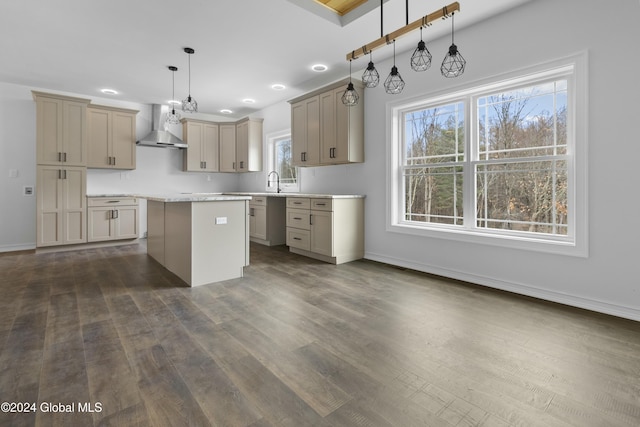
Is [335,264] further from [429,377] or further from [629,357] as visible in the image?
[629,357]

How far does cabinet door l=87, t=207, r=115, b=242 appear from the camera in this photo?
5.26 metres

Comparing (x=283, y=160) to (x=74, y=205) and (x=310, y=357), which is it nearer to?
(x=74, y=205)

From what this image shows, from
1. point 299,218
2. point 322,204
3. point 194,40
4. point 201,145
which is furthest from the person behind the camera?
point 201,145

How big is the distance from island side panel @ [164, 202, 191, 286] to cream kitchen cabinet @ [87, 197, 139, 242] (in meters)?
2.23

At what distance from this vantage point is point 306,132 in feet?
16.3

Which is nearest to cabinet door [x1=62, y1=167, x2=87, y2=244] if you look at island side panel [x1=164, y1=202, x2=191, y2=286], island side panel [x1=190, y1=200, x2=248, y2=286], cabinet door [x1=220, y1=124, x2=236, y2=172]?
island side panel [x1=164, y1=202, x2=191, y2=286]

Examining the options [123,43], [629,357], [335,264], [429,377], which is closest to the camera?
[429,377]

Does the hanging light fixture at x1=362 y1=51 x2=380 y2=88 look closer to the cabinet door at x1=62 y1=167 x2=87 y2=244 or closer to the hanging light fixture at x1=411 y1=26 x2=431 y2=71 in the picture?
the hanging light fixture at x1=411 y1=26 x2=431 y2=71

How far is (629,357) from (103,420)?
2754 mm

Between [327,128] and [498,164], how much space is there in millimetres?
2284

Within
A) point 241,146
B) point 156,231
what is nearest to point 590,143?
point 156,231

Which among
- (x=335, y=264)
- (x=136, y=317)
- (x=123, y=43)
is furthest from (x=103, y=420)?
(x=123, y=43)

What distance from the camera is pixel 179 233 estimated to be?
3.45 metres

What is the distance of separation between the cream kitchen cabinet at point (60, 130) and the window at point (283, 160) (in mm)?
3169
